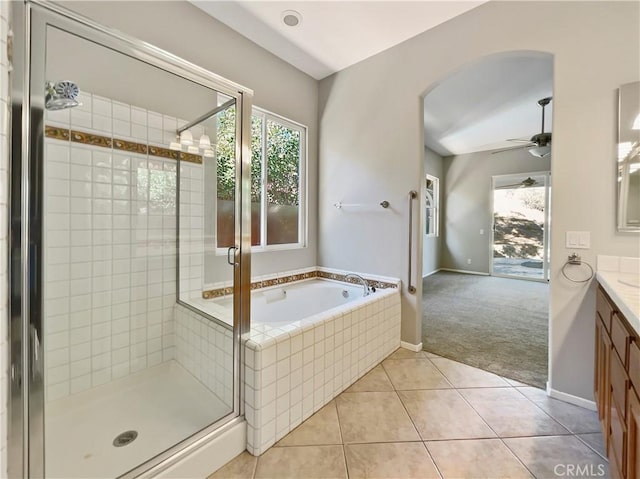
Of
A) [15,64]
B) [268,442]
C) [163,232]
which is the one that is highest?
[15,64]

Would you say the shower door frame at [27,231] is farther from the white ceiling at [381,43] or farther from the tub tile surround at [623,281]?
the tub tile surround at [623,281]

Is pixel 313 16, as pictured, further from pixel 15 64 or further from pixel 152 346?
pixel 152 346

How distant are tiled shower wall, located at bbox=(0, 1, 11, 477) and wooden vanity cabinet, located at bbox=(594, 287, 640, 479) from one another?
1.98 meters

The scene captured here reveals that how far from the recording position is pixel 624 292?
4.11 feet

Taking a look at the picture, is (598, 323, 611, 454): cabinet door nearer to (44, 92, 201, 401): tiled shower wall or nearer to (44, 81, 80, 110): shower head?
(44, 92, 201, 401): tiled shower wall

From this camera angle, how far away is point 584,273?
5.78 feet

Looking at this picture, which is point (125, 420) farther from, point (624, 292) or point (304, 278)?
point (624, 292)

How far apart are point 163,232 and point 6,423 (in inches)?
58.0

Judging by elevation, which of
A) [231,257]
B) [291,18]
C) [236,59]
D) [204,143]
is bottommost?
[231,257]

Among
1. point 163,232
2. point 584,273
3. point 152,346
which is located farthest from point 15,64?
point 584,273

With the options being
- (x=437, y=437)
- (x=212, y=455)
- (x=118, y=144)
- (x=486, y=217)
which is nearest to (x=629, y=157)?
(x=437, y=437)

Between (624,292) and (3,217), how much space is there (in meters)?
2.41

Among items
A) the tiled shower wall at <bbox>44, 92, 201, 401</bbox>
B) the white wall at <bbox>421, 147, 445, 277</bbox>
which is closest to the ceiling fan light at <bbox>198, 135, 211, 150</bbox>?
the tiled shower wall at <bbox>44, 92, 201, 401</bbox>

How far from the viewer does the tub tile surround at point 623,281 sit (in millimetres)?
1028
